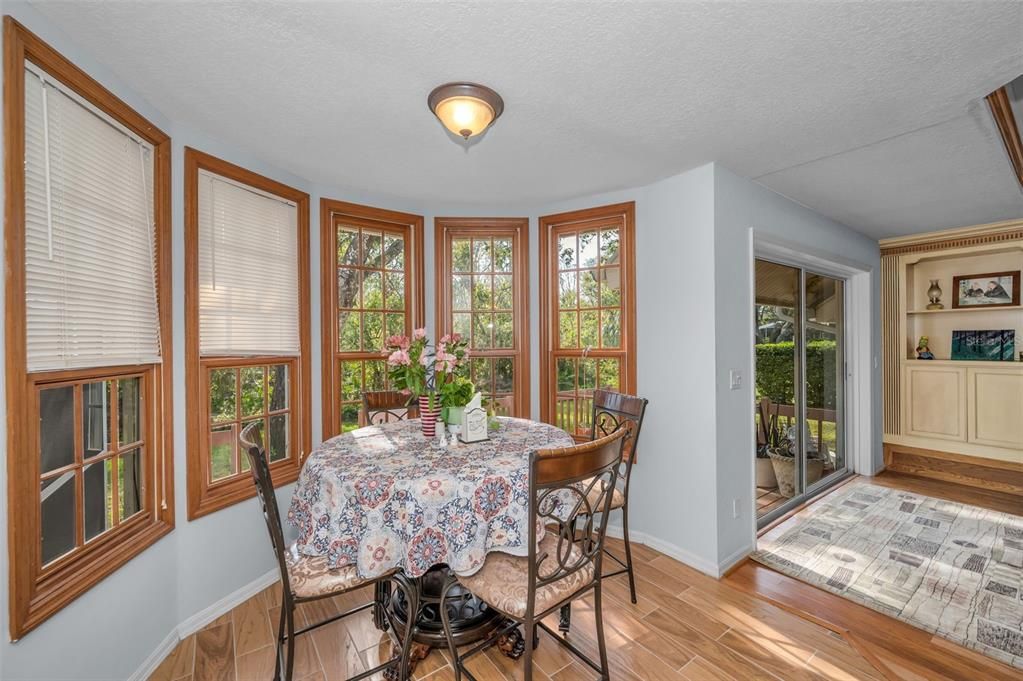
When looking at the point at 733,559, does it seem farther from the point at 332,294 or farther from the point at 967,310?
the point at 967,310

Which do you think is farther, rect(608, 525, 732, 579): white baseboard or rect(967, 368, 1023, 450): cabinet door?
rect(967, 368, 1023, 450): cabinet door

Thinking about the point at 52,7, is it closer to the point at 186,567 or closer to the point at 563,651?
the point at 186,567

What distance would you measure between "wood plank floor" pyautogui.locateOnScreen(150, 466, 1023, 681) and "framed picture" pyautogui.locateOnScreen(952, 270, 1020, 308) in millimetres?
4045

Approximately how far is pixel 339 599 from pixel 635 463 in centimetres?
210

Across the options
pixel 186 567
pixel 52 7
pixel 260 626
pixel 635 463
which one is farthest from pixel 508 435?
pixel 52 7

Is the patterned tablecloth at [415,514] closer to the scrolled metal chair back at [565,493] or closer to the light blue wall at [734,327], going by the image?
the scrolled metal chair back at [565,493]

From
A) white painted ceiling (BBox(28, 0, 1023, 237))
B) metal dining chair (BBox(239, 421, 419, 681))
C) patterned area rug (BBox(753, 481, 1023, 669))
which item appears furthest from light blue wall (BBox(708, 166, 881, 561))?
metal dining chair (BBox(239, 421, 419, 681))

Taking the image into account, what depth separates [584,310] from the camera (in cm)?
345

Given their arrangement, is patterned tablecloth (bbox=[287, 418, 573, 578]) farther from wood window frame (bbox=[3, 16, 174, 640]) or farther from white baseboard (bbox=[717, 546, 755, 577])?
white baseboard (bbox=[717, 546, 755, 577])

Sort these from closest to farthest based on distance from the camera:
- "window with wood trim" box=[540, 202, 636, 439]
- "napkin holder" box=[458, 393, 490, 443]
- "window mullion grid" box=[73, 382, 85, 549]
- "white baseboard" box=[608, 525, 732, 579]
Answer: "window mullion grid" box=[73, 382, 85, 549] < "napkin holder" box=[458, 393, 490, 443] < "white baseboard" box=[608, 525, 732, 579] < "window with wood trim" box=[540, 202, 636, 439]

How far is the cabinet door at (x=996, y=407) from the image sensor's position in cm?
411

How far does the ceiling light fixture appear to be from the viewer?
6.05 ft

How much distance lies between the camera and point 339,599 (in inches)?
97.3

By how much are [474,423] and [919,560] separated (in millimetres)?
3182
